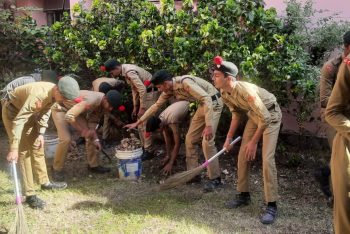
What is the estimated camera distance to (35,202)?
532cm

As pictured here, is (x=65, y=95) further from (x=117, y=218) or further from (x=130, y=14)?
(x=130, y=14)

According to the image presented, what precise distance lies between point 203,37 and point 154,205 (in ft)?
8.71

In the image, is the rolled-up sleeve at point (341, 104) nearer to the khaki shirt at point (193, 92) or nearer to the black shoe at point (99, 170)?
the khaki shirt at point (193, 92)

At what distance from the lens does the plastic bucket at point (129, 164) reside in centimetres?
609

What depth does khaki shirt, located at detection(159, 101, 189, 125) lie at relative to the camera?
20.3 feet

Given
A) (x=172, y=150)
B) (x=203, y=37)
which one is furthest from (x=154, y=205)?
(x=203, y=37)

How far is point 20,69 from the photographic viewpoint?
959 cm

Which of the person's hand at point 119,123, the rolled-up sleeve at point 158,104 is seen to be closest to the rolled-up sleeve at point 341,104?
the rolled-up sleeve at point 158,104

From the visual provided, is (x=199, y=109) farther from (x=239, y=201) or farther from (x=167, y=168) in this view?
(x=239, y=201)

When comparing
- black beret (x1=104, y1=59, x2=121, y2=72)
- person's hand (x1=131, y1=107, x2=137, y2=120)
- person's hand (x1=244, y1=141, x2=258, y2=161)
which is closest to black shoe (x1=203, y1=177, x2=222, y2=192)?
person's hand (x1=244, y1=141, x2=258, y2=161)

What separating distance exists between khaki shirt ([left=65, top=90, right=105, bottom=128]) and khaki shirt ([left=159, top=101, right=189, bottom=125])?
1029mm

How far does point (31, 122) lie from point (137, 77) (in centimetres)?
218

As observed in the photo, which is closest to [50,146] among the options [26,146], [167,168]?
[26,146]

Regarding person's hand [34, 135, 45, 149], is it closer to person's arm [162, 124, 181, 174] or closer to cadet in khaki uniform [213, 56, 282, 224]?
person's arm [162, 124, 181, 174]
